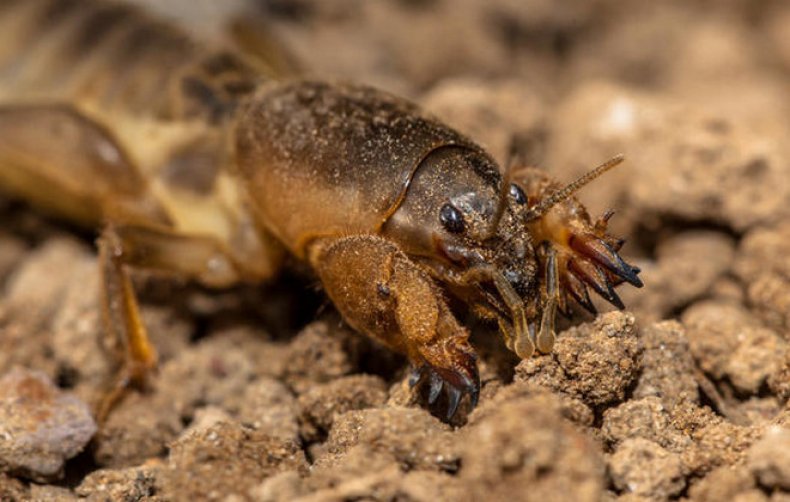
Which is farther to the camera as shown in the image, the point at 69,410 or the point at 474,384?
the point at 69,410

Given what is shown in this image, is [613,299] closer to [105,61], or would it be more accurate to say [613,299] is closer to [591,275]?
[591,275]

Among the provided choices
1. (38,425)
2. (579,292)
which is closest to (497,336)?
(579,292)

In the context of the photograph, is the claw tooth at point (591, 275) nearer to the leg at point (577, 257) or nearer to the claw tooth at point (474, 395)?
the leg at point (577, 257)

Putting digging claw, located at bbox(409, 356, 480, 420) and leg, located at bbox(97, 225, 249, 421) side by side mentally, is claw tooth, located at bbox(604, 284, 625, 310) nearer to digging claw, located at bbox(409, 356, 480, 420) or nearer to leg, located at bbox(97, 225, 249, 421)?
digging claw, located at bbox(409, 356, 480, 420)

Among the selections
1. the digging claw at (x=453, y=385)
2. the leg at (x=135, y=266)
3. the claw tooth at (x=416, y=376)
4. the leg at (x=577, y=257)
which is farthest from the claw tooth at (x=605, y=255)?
the leg at (x=135, y=266)

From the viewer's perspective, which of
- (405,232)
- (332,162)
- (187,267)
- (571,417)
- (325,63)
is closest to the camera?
(571,417)

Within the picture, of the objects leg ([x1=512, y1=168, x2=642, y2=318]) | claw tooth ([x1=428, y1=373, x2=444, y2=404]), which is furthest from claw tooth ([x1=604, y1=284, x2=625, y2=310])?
claw tooth ([x1=428, y1=373, x2=444, y2=404])

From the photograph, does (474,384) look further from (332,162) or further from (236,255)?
(236,255)

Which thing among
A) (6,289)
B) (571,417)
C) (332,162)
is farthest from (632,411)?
(6,289)
